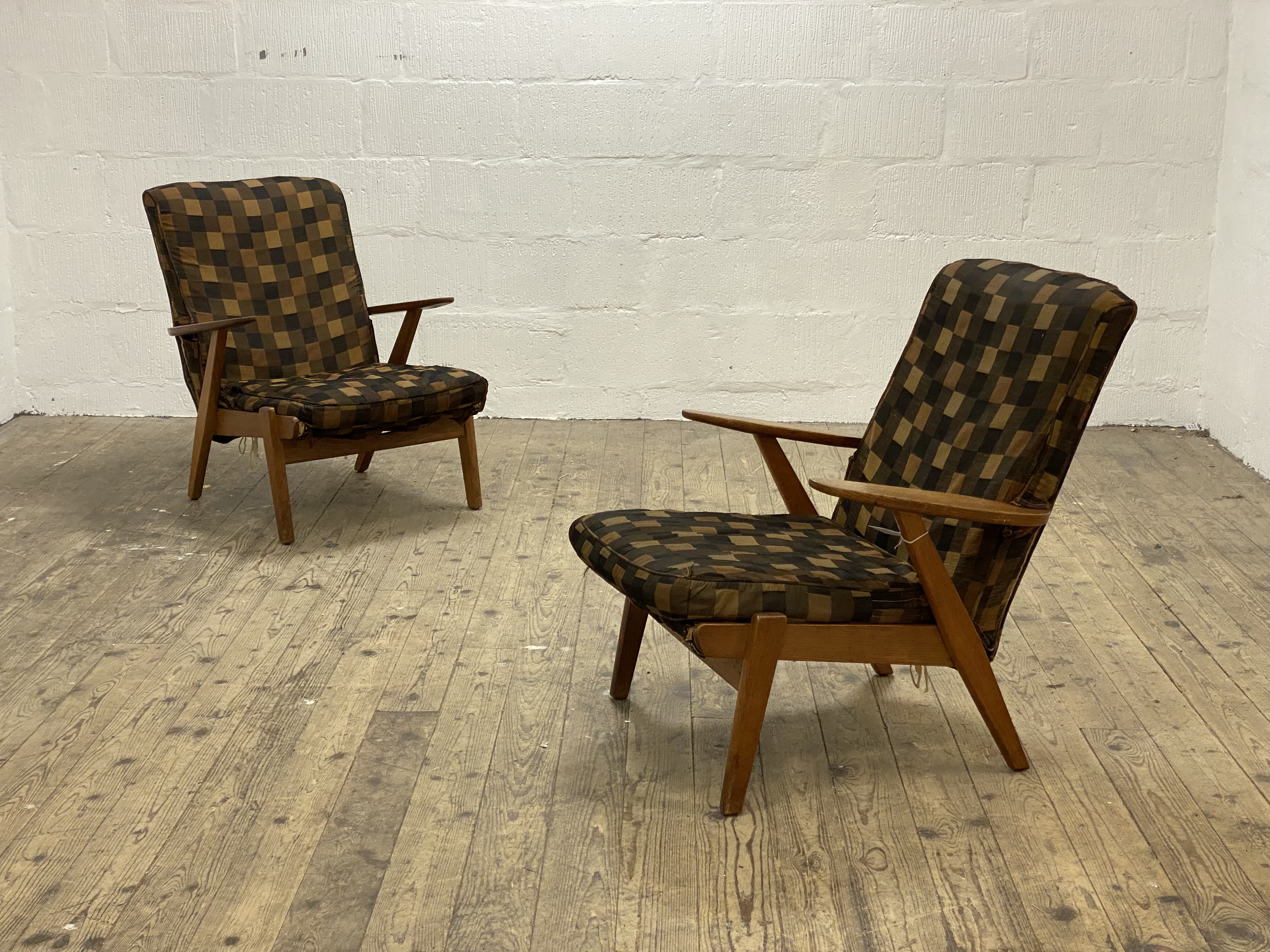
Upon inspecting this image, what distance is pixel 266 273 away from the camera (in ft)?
13.3

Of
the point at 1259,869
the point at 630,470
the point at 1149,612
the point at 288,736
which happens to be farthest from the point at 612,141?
the point at 1259,869

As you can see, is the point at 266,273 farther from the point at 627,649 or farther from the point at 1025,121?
the point at 1025,121

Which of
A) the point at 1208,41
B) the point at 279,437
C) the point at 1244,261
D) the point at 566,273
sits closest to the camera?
the point at 279,437

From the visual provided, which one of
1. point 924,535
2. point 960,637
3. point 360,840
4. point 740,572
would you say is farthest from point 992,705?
point 360,840

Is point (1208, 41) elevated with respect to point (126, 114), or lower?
elevated

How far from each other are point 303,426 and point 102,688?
105 cm

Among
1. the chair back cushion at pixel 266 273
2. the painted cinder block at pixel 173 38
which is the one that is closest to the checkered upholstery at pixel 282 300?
the chair back cushion at pixel 266 273

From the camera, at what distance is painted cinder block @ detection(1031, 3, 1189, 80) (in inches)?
190

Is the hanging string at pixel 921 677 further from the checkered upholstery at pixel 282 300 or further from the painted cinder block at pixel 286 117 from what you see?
the painted cinder block at pixel 286 117

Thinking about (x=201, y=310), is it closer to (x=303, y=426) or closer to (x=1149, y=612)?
(x=303, y=426)

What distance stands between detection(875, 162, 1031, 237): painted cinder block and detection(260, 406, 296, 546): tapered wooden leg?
2455 mm

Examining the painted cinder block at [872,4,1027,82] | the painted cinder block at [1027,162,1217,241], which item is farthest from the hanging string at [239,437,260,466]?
the painted cinder block at [1027,162,1217,241]

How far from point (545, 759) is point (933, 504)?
2.82 ft

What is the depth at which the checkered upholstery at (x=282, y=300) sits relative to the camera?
3807 millimetres
